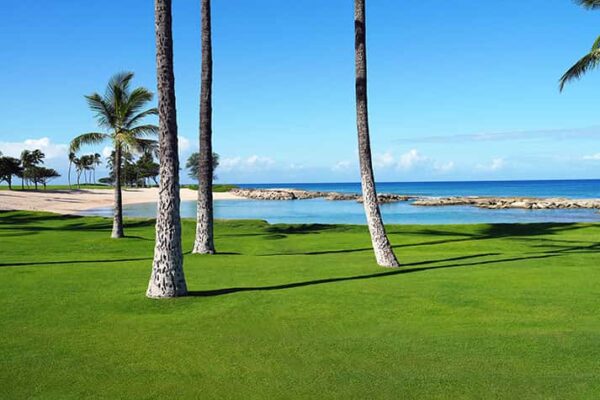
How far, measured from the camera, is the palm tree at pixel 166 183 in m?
11.1

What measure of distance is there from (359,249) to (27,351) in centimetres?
1493

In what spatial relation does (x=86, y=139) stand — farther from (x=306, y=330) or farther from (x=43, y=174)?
(x=43, y=174)

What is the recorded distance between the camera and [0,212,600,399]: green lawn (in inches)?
246

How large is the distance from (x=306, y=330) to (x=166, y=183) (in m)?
4.73

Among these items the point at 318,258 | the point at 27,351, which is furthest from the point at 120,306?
the point at 318,258

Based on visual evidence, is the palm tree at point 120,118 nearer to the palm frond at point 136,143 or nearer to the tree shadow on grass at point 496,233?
the palm frond at point 136,143

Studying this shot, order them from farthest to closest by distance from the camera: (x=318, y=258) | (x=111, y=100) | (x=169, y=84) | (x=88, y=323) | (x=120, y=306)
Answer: (x=111, y=100)
(x=318, y=258)
(x=169, y=84)
(x=120, y=306)
(x=88, y=323)

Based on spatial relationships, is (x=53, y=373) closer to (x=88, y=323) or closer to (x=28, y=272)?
(x=88, y=323)

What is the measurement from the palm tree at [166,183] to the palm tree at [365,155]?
6.26m

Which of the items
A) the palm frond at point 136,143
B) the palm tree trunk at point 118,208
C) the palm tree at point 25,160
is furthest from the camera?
the palm tree at point 25,160

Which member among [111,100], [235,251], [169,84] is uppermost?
[111,100]

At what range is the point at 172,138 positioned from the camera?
1152cm

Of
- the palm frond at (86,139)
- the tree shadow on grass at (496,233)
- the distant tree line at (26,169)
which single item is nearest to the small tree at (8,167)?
the distant tree line at (26,169)

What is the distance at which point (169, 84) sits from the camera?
1163cm
